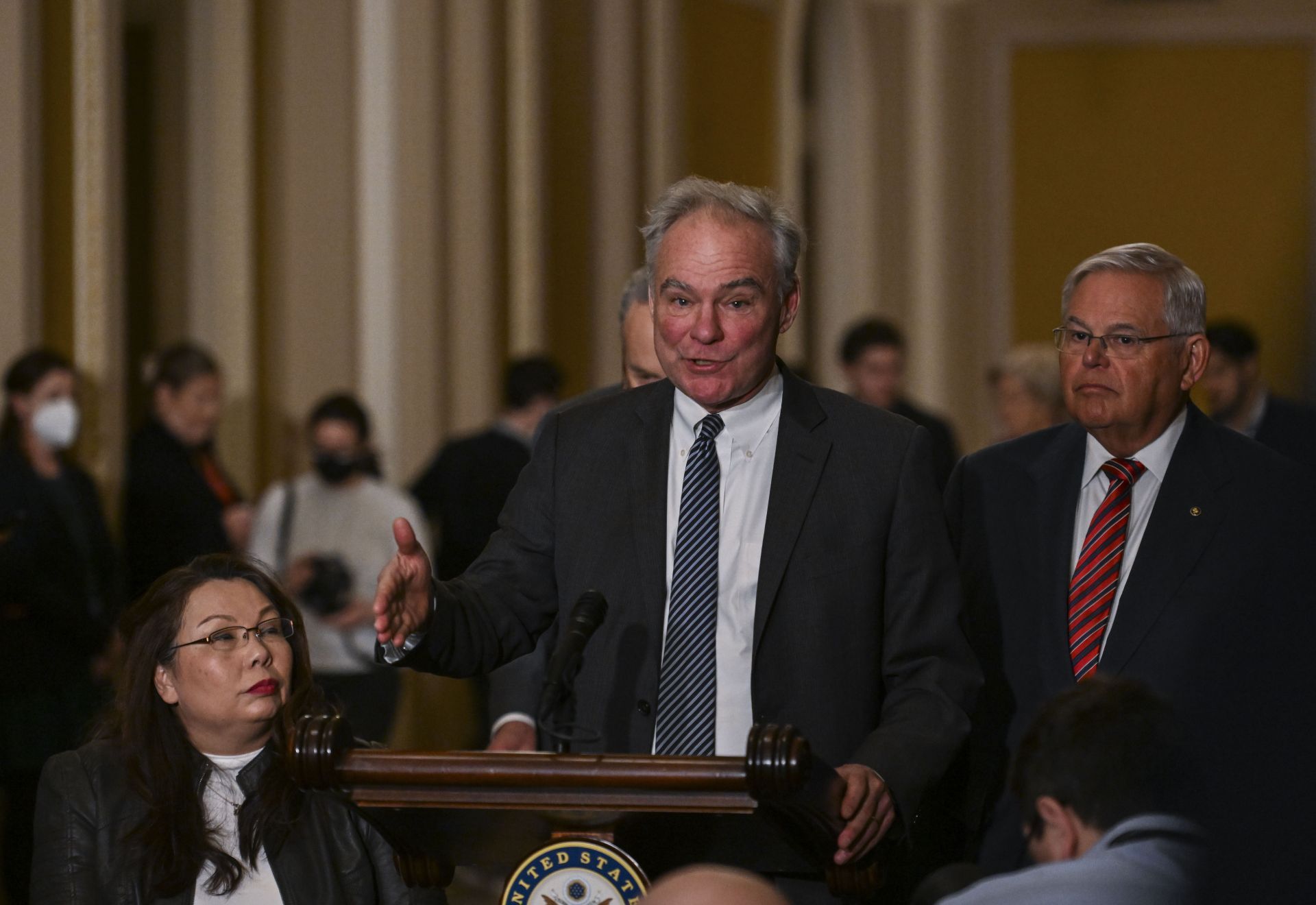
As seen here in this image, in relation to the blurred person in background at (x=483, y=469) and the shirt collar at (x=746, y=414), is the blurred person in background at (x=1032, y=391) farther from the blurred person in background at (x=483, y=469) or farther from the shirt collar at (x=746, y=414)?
the shirt collar at (x=746, y=414)

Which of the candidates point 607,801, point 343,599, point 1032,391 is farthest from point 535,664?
point 1032,391

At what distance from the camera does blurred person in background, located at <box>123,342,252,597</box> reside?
608 centimetres

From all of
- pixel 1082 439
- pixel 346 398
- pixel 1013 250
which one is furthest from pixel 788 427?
pixel 1013 250

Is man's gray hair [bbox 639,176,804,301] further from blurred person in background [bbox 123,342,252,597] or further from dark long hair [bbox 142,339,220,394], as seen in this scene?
dark long hair [bbox 142,339,220,394]

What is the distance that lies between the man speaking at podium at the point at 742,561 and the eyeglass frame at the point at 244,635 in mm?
512

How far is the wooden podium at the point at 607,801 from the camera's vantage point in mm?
2162

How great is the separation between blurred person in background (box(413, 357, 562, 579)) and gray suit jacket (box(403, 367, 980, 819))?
384 centimetres

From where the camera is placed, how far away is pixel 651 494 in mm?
2777

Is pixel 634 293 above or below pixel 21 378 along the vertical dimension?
above

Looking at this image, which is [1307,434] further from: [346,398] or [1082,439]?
[346,398]

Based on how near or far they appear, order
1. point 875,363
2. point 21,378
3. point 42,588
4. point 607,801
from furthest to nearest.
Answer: point 875,363, point 21,378, point 42,588, point 607,801

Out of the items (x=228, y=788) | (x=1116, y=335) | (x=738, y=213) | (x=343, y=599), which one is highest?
(x=738, y=213)

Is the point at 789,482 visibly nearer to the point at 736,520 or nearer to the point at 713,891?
the point at 736,520

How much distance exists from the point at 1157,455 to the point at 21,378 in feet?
12.4
